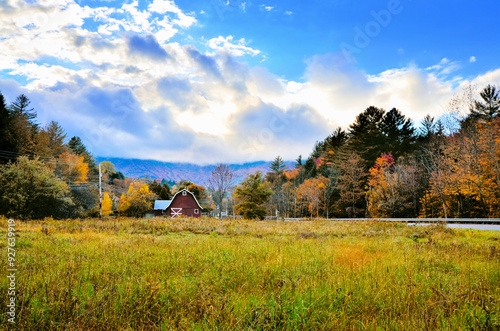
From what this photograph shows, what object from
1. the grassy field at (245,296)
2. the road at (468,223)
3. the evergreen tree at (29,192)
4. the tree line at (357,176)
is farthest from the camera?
the tree line at (357,176)

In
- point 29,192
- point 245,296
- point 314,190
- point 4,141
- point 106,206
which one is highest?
point 4,141

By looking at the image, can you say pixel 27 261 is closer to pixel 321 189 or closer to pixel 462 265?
pixel 462 265

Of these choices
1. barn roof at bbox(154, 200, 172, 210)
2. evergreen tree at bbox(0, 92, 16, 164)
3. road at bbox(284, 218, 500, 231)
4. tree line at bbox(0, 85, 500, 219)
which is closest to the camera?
road at bbox(284, 218, 500, 231)

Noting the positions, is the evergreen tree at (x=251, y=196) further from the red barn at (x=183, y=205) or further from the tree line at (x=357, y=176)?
the red barn at (x=183, y=205)

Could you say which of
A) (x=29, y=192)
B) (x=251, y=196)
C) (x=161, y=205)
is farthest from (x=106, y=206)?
(x=29, y=192)

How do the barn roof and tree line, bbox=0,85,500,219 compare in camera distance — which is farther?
the barn roof

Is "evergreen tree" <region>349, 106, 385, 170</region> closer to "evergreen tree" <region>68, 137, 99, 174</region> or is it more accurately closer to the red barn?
the red barn

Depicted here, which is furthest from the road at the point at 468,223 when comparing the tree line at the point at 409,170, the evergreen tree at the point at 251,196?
the evergreen tree at the point at 251,196

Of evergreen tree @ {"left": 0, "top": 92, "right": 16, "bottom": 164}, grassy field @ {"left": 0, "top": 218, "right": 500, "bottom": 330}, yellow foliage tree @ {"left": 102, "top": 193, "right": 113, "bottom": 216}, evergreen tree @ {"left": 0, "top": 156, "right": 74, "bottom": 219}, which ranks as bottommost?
yellow foliage tree @ {"left": 102, "top": 193, "right": 113, "bottom": 216}

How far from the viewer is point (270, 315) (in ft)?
10.2

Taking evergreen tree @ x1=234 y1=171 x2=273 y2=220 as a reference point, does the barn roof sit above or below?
below

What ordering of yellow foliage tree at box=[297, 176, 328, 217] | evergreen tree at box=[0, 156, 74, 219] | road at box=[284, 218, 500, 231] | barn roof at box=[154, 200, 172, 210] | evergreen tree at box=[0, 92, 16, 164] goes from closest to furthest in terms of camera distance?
road at box=[284, 218, 500, 231] → evergreen tree at box=[0, 156, 74, 219] → evergreen tree at box=[0, 92, 16, 164] → yellow foliage tree at box=[297, 176, 328, 217] → barn roof at box=[154, 200, 172, 210]

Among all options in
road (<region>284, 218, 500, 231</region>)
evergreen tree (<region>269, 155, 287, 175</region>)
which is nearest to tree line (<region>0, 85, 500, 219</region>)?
road (<region>284, 218, 500, 231</region>)

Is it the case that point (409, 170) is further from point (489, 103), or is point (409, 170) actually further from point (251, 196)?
point (251, 196)
